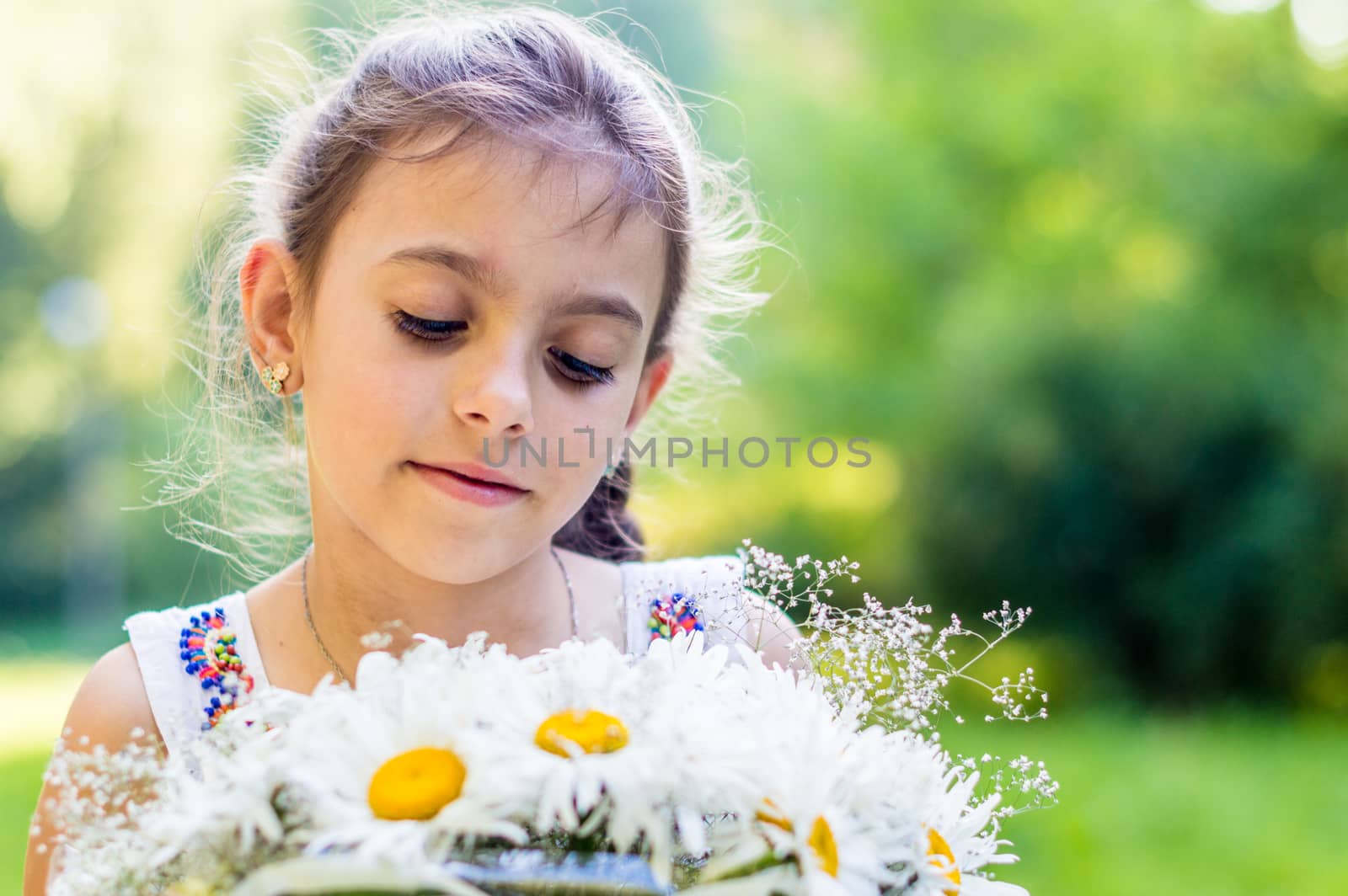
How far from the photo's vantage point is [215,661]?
2.17 meters

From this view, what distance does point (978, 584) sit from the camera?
9.61m

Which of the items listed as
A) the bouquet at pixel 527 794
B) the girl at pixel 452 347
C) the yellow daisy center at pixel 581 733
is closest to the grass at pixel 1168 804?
the girl at pixel 452 347

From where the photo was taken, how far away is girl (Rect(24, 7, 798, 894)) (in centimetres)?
175

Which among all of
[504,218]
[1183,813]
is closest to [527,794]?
[504,218]

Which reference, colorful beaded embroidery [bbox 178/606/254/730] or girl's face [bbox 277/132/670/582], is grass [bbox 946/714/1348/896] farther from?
girl's face [bbox 277/132/670/582]

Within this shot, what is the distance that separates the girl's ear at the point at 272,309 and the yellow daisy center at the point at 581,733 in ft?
3.81

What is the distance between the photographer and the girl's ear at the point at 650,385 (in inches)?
88.9

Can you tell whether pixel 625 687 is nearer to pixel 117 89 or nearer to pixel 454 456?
pixel 454 456

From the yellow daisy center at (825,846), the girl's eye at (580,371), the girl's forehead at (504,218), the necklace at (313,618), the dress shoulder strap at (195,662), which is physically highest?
the girl's forehead at (504,218)

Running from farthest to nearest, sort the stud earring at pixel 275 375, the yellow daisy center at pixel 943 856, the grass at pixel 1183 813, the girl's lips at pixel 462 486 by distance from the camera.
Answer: the grass at pixel 1183 813, the stud earring at pixel 275 375, the girl's lips at pixel 462 486, the yellow daisy center at pixel 943 856

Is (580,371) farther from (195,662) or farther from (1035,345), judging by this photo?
(1035,345)

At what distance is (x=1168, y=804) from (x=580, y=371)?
17.9ft

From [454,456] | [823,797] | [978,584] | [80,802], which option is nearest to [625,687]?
[823,797]

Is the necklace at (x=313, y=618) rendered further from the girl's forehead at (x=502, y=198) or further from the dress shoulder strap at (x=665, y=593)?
the girl's forehead at (x=502, y=198)
